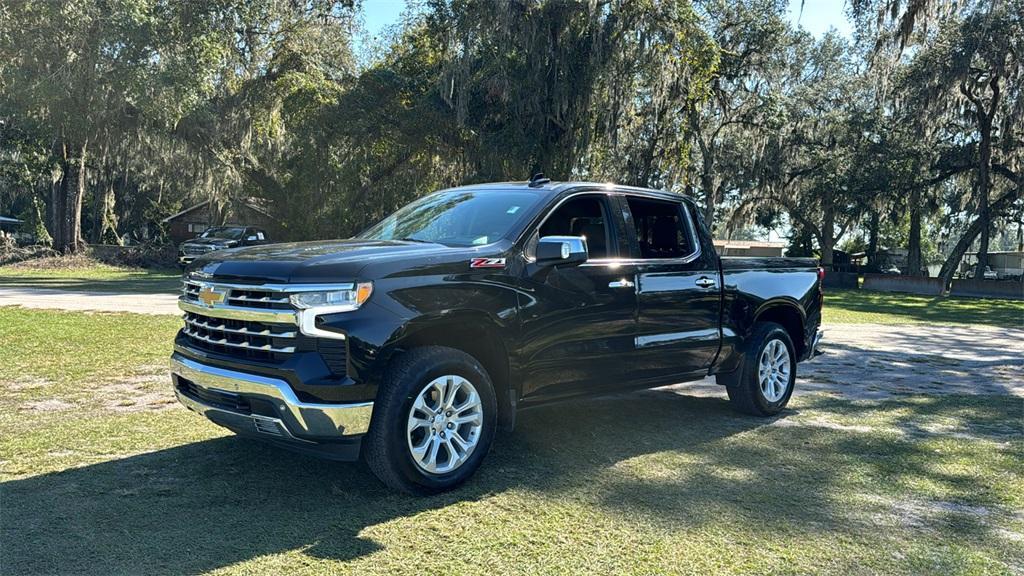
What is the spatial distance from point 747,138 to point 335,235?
58.3 feet

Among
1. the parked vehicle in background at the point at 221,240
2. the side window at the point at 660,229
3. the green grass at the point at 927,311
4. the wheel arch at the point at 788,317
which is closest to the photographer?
the side window at the point at 660,229

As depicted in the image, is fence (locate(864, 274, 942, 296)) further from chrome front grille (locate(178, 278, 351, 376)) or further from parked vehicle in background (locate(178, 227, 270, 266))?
chrome front grille (locate(178, 278, 351, 376))

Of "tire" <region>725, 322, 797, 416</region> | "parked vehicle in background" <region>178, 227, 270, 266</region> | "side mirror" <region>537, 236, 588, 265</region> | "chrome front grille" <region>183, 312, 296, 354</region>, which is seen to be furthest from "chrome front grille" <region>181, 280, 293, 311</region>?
Result: "parked vehicle in background" <region>178, 227, 270, 266</region>

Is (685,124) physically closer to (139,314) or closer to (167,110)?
(167,110)

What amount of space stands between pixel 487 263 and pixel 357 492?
5.03ft

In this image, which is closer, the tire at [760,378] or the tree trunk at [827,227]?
the tire at [760,378]

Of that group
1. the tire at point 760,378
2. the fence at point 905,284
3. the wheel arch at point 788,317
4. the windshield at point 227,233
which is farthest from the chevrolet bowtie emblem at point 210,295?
the fence at point 905,284

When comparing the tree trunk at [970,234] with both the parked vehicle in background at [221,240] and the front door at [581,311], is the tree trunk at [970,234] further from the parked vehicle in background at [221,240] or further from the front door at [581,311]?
the front door at [581,311]

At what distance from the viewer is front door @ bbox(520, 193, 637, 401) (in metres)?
4.91

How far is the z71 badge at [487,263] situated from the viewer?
15.0ft

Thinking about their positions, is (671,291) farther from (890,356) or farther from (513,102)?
(513,102)

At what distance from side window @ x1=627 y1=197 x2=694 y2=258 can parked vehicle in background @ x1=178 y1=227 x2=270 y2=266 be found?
2367 centimetres

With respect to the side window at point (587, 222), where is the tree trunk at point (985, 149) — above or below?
above

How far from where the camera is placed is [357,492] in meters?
4.45
